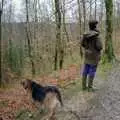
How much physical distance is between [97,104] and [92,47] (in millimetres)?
1811

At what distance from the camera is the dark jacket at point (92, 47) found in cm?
923

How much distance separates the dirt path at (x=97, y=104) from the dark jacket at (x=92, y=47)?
1036 millimetres

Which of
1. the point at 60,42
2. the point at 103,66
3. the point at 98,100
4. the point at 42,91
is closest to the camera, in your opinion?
the point at 42,91

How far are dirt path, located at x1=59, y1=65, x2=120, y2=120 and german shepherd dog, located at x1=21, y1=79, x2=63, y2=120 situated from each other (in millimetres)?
510

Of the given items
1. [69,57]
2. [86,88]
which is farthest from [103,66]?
[69,57]

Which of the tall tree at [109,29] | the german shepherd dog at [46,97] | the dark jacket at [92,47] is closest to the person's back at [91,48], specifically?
the dark jacket at [92,47]

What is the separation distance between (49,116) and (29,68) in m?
24.0

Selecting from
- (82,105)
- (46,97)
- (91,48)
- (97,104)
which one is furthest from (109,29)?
(46,97)

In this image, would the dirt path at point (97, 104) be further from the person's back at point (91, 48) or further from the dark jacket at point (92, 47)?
the dark jacket at point (92, 47)

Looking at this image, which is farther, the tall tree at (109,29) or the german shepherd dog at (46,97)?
the tall tree at (109,29)

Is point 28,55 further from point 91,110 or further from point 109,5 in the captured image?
point 91,110

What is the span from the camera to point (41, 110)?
7379 mm

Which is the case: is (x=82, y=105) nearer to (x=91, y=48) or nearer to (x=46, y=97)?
(x=46, y=97)

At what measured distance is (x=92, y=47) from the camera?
9359 millimetres
